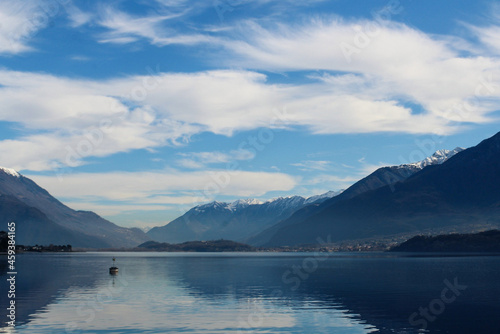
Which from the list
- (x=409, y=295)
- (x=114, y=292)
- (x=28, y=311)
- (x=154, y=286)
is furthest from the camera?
(x=154, y=286)

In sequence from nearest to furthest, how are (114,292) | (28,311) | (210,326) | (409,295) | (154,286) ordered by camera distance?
(210,326) → (28,311) → (409,295) → (114,292) → (154,286)

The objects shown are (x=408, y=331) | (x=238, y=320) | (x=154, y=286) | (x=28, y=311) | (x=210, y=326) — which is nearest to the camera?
(x=408, y=331)

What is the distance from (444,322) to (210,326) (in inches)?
1311

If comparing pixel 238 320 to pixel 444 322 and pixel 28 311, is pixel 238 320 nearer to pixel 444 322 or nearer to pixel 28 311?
pixel 444 322

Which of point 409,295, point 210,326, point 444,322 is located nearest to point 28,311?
point 210,326

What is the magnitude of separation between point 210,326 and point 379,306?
33.6 m

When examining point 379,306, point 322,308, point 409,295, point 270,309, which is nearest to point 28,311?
point 270,309

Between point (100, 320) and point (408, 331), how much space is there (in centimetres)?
4394

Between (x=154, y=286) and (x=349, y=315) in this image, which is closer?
(x=349, y=315)

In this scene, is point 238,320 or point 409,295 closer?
point 238,320

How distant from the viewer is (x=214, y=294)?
115 m

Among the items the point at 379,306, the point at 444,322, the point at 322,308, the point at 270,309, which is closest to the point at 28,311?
the point at 270,309

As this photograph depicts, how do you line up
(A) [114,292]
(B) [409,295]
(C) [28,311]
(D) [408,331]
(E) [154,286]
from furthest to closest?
1. (E) [154,286]
2. (A) [114,292]
3. (B) [409,295]
4. (C) [28,311]
5. (D) [408,331]

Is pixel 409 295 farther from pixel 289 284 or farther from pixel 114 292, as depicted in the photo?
pixel 114 292
